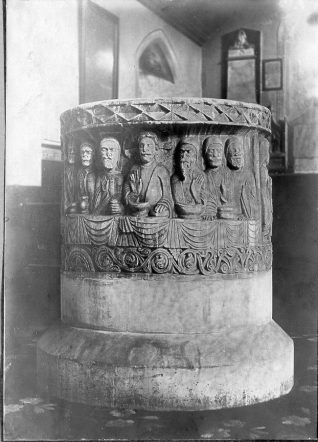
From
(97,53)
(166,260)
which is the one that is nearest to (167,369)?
(166,260)

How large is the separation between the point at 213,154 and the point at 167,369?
1.64m

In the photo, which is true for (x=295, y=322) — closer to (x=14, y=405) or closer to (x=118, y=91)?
(x=14, y=405)

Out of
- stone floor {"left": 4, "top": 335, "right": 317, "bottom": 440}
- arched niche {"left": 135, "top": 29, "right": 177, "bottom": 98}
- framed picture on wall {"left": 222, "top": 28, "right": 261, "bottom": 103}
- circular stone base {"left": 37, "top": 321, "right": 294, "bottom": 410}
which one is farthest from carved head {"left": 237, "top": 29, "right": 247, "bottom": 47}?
stone floor {"left": 4, "top": 335, "right": 317, "bottom": 440}

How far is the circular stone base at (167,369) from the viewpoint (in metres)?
4.10

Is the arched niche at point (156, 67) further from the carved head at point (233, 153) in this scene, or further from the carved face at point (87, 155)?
the carved head at point (233, 153)

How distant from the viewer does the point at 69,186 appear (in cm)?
480

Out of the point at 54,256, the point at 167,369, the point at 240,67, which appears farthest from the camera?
the point at 240,67

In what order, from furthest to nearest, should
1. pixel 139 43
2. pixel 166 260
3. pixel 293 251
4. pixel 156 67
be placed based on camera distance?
pixel 156 67 → pixel 139 43 → pixel 293 251 → pixel 166 260

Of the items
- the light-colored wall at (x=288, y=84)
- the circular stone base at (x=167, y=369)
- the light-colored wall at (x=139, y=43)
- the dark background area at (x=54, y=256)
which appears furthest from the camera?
the light-colored wall at (x=288, y=84)

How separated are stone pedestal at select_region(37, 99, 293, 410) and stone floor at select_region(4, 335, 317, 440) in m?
0.10

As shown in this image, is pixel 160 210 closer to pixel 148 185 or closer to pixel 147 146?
pixel 148 185

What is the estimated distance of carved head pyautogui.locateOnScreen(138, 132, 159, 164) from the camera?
14.3 ft

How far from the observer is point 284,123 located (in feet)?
31.2

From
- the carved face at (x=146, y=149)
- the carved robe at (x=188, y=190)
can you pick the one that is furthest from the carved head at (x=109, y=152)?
the carved robe at (x=188, y=190)
